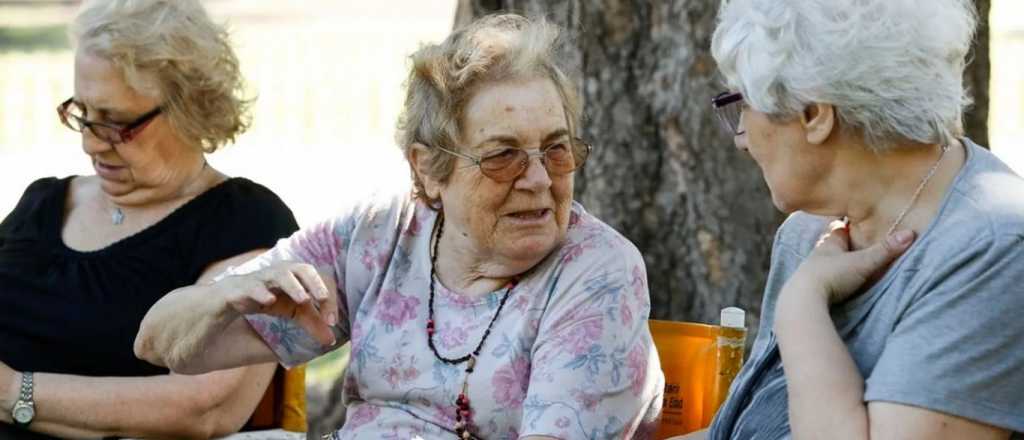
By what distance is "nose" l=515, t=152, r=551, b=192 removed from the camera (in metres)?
3.30

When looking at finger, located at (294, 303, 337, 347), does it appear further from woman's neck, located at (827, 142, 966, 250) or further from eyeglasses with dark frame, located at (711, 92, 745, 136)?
woman's neck, located at (827, 142, 966, 250)

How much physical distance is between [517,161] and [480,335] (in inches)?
15.1

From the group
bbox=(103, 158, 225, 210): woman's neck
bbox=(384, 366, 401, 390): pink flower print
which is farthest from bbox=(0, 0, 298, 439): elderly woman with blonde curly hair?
bbox=(384, 366, 401, 390): pink flower print

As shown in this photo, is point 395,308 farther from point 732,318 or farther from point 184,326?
point 732,318

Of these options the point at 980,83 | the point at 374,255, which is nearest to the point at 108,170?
the point at 374,255

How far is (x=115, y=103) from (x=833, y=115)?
2.07 meters

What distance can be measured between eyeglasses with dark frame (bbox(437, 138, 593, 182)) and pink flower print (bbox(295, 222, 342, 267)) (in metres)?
0.46

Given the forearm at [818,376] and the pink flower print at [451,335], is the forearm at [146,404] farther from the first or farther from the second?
the forearm at [818,376]

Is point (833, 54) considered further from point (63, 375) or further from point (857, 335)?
point (63, 375)

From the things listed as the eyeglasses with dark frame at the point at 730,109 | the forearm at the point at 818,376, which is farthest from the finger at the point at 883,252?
the eyeglasses with dark frame at the point at 730,109

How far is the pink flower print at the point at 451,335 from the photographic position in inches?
134

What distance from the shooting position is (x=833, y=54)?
2.78 metres

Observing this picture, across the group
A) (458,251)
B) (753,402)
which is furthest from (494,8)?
(753,402)

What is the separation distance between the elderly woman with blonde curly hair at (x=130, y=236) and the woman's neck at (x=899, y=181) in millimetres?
1670
